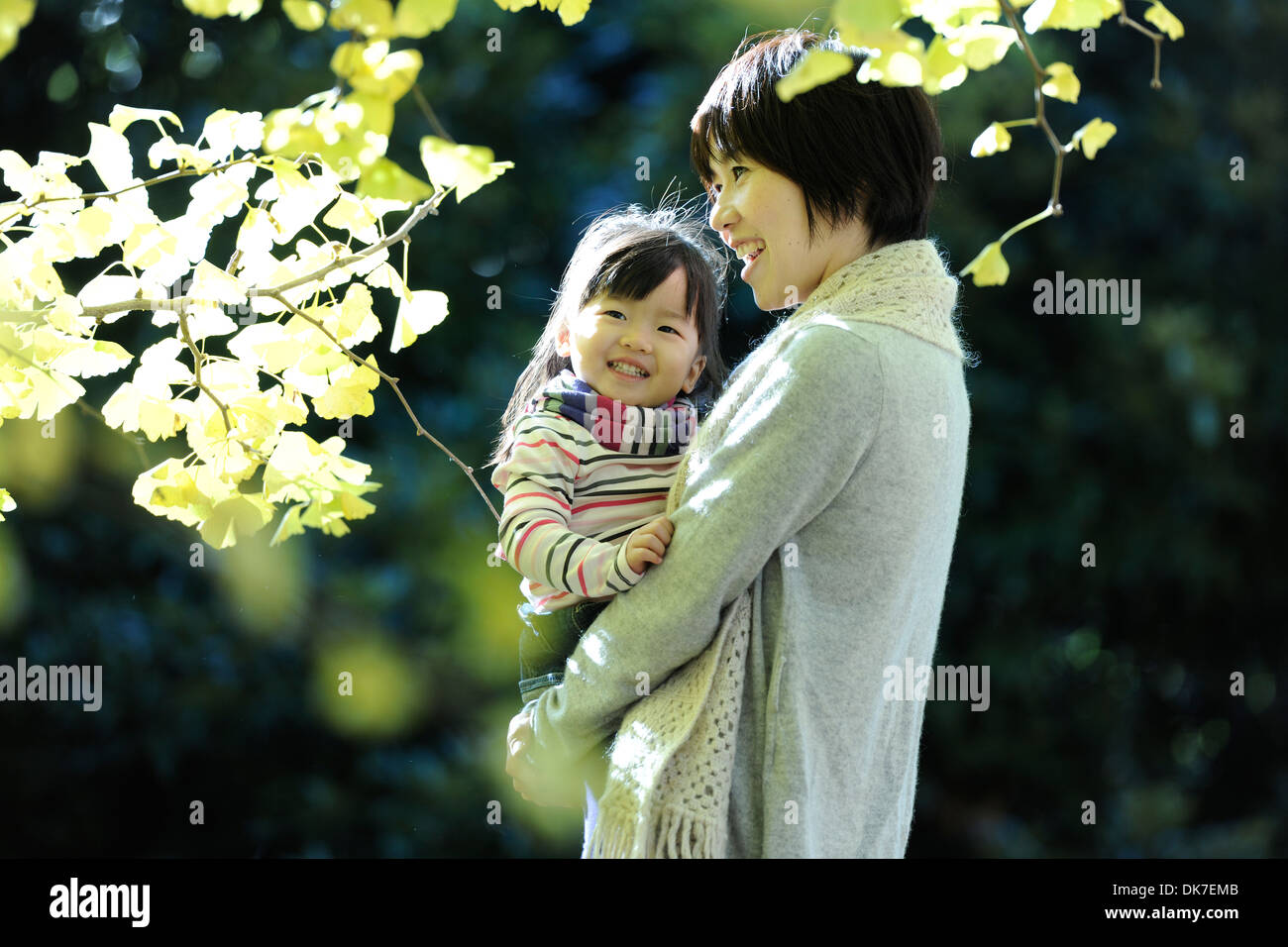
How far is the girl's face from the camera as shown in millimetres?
1212

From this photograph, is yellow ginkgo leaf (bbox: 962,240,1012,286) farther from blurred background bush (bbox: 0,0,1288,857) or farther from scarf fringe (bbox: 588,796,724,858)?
blurred background bush (bbox: 0,0,1288,857)

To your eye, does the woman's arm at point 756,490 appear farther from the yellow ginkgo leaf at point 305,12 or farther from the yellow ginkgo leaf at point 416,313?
the yellow ginkgo leaf at point 305,12

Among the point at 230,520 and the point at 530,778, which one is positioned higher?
the point at 230,520

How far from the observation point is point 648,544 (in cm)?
100

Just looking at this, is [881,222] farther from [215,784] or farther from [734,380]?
[215,784]

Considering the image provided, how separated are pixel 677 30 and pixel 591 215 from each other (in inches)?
15.5

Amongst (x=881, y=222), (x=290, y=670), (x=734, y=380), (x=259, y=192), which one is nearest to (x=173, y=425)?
(x=259, y=192)

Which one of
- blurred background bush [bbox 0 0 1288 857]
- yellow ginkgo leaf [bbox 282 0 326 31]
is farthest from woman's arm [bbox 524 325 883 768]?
blurred background bush [bbox 0 0 1288 857]

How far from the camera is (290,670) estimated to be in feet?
8.82

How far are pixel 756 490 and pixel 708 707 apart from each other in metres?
0.16

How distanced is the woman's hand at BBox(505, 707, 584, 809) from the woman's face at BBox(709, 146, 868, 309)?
412 mm

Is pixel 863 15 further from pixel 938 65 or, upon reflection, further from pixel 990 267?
pixel 990 267

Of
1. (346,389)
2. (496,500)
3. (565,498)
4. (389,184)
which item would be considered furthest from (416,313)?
(496,500)
